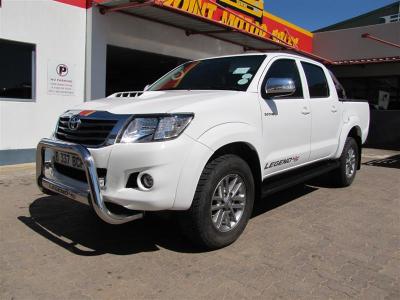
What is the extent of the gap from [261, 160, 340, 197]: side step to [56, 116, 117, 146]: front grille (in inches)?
71.0

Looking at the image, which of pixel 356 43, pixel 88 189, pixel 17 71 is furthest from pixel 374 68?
pixel 88 189

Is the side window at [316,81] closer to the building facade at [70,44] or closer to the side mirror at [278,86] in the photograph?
the side mirror at [278,86]

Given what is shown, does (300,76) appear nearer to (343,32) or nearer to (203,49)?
(203,49)

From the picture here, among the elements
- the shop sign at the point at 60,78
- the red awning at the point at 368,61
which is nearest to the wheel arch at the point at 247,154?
the shop sign at the point at 60,78

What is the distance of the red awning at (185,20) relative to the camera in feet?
29.6

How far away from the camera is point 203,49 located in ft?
40.9

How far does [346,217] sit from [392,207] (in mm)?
1023

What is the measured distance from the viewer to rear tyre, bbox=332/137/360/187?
263 inches

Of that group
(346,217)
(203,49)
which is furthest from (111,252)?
(203,49)

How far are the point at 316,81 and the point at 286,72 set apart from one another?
35.1 inches

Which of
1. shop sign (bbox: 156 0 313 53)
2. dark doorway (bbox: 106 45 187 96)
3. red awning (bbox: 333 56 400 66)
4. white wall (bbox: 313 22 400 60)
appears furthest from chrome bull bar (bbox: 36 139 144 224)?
white wall (bbox: 313 22 400 60)

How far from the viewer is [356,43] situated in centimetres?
1680

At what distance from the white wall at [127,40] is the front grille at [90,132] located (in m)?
5.63

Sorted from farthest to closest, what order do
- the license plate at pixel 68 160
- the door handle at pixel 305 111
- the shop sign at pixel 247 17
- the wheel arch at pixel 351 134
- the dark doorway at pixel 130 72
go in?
the dark doorway at pixel 130 72 → the shop sign at pixel 247 17 → the wheel arch at pixel 351 134 → the door handle at pixel 305 111 → the license plate at pixel 68 160
